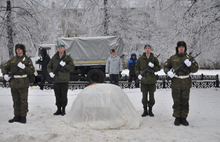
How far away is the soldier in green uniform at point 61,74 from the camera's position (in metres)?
6.28

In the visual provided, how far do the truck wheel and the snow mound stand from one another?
7546mm

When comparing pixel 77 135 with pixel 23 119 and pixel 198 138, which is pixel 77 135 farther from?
pixel 198 138

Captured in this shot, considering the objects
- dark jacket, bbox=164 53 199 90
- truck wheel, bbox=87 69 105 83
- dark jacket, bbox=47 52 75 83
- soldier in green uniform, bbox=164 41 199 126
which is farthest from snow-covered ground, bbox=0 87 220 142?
truck wheel, bbox=87 69 105 83

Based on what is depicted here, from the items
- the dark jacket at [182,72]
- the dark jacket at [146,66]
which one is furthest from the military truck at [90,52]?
the dark jacket at [182,72]

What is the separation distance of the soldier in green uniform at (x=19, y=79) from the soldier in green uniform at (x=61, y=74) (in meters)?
0.85

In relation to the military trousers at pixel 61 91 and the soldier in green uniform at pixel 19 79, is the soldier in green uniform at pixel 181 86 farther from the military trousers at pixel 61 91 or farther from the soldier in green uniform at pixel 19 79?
the soldier in green uniform at pixel 19 79

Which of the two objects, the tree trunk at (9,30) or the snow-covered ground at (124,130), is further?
the tree trunk at (9,30)

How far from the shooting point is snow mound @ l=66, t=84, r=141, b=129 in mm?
5105

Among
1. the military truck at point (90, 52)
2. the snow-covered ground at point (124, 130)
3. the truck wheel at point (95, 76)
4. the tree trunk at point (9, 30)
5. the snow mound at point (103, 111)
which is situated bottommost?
the snow-covered ground at point (124, 130)

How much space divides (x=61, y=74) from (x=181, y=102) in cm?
321

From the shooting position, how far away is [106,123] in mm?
5066

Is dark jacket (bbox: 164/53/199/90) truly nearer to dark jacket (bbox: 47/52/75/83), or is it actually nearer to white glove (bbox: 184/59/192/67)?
white glove (bbox: 184/59/192/67)

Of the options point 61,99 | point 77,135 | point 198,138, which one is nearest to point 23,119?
point 61,99

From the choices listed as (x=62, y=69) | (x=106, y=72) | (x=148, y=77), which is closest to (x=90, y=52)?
(x=106, y=72)
